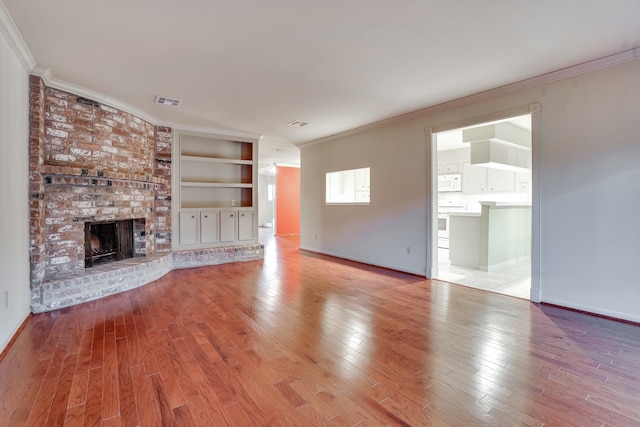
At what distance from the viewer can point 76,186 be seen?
3.54 m

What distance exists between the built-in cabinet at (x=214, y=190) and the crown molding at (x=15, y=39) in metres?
2.48

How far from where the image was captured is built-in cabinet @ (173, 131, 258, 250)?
542 cm

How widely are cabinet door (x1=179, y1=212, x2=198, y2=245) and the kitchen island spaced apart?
4644 millimetres

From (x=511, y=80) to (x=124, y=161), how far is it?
5054 millimetres

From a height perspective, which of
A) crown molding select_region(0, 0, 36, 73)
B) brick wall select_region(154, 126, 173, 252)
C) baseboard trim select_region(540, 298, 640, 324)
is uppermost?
crown molding select_region(0, 0, 36, 73)

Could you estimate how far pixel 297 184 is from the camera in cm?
1081

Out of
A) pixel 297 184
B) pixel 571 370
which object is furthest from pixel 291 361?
pixel 297 184

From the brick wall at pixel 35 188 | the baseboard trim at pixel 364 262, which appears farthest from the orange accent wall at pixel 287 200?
the brick wall at pixel 35 188

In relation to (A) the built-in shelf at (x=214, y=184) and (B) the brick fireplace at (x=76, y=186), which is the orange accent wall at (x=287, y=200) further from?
(B) the brick fireplace at (x=76, y=186)

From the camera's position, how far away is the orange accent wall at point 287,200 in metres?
10.4

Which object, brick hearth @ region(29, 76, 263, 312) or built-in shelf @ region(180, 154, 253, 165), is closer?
brick hearth @ region(29, 76, 263, 312)

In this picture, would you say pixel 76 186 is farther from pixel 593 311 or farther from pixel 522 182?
pixel 522 182

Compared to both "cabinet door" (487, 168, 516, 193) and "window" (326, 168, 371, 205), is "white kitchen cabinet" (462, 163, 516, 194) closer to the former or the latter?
"cabinet door" (487, 168, 516, 193)

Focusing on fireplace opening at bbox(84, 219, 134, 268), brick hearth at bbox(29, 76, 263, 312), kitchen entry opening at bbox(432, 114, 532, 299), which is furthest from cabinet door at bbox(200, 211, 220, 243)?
kitchen entry opening at bbox(432, 114, 532, 299)
